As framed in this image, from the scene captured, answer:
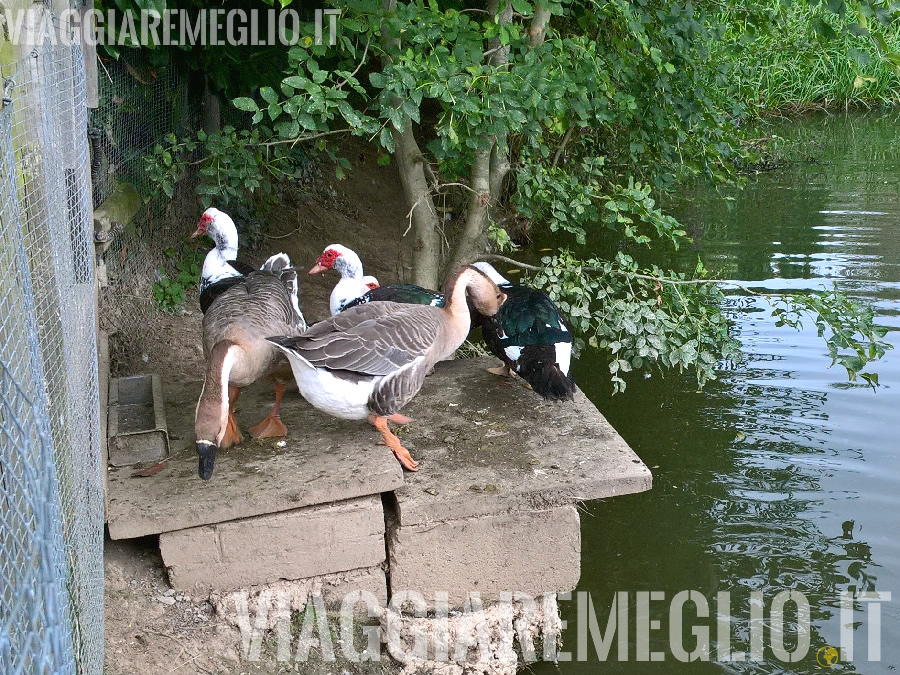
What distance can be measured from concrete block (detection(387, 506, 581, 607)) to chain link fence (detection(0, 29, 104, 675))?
1299 millimetres

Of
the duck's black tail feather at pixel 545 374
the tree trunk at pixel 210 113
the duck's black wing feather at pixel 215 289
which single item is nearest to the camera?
the duck's black tail feather at pixel 545 374

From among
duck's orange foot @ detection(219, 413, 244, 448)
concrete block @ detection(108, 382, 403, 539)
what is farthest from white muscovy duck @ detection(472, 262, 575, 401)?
duck's orange foot @ detection(219, 413, 244, 448)

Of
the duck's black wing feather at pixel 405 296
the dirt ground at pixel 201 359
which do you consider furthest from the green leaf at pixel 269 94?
the dirt ground at pixel 201 359

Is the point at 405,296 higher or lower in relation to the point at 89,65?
lower

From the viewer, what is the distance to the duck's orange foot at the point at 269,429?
13.5ft

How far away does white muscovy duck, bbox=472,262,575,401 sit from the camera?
436cm

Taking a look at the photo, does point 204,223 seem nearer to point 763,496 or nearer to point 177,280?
point 177,280

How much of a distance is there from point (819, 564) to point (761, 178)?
30.0ft

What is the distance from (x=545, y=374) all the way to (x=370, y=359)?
3.24ft

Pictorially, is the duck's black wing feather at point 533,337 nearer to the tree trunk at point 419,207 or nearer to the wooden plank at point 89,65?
the tree trunk at point 419,207

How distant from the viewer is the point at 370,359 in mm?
3881

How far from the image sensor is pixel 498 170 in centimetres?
611

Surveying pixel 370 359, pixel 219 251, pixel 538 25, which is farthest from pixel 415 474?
pixel 538 25

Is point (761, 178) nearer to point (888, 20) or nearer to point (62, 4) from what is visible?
point (888, 20)
